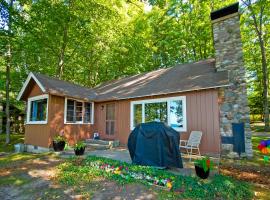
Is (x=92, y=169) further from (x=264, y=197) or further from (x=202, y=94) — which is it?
(x=202, y=94)

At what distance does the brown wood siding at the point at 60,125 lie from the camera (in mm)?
9298

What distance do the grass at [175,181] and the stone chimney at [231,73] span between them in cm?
309

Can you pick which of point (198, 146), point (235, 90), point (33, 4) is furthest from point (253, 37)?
point (33, 4)

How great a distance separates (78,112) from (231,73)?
26.8 ft

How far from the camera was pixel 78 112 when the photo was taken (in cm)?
1085

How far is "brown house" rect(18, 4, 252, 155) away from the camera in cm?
747

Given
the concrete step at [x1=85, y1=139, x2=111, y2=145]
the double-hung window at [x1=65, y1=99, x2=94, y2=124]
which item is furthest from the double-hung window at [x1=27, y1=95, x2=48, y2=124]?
the concrete step at [x1=85, y1=139, x2=111, y2=145]

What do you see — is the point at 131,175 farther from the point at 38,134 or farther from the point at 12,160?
the point at 38,134

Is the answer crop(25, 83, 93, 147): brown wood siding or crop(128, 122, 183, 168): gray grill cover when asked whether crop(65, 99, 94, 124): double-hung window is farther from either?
crop(128, 122, 183, 168): gray grill cover

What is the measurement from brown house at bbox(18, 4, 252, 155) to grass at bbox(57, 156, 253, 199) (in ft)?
10.3

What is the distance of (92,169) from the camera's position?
17.9ft

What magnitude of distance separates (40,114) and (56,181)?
6432 millimetres

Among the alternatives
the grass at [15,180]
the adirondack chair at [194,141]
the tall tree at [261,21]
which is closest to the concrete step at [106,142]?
the adirondack chair at [194,141]

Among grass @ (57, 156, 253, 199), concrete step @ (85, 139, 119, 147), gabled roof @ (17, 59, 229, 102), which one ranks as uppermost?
gabled roof @ (17, 59, 229, 102)
